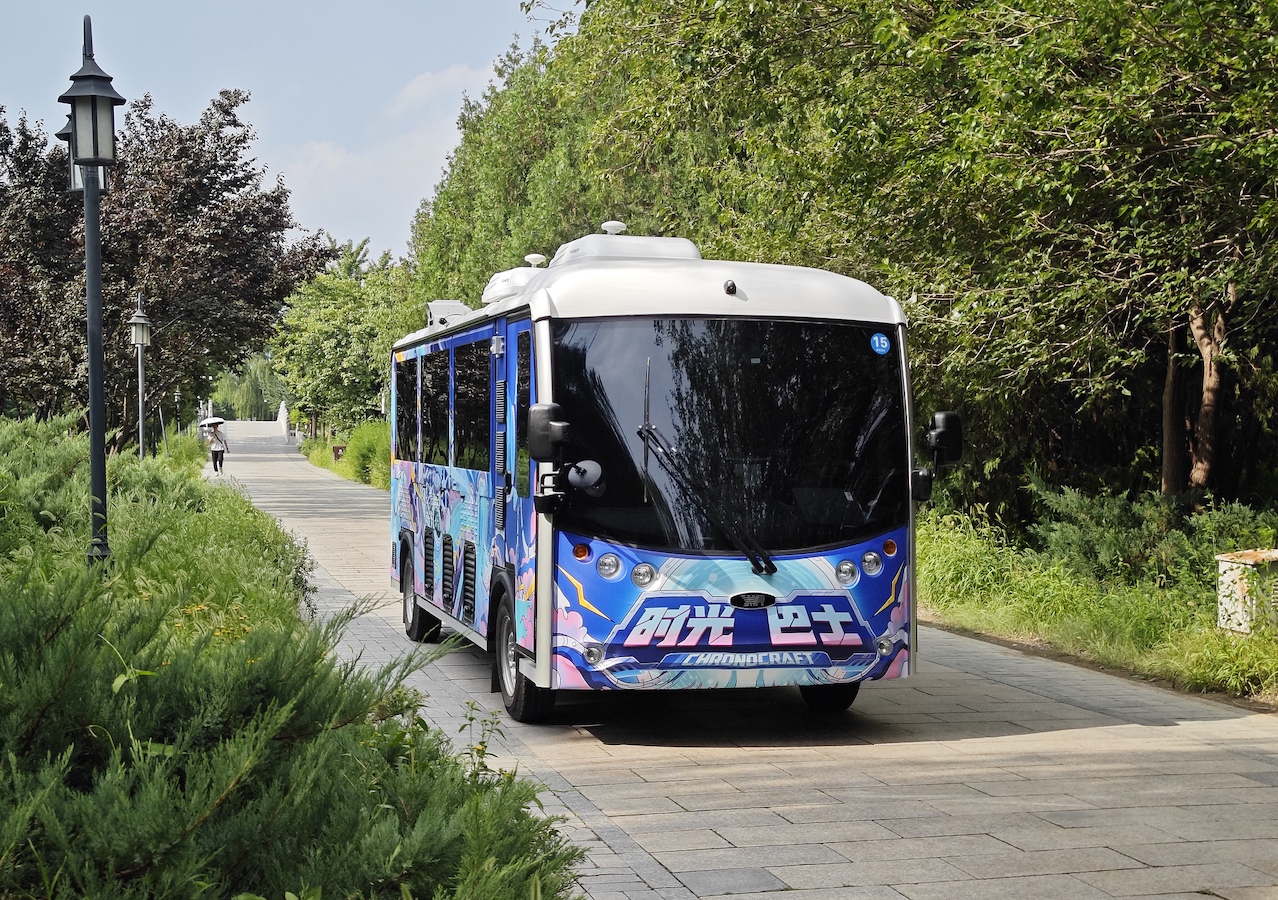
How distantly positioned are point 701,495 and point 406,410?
6000mm

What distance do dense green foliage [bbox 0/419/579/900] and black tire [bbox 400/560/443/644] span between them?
340 inches

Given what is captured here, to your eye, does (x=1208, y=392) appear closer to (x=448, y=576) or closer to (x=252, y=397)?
(x=448, y=576)

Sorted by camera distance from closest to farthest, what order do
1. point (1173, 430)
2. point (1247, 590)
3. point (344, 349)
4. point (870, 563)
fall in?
point (870, 563) < point (1247, 590) < point (1173, 430) < point (344, 349)

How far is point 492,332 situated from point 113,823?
23.4ft

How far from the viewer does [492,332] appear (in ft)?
32.6

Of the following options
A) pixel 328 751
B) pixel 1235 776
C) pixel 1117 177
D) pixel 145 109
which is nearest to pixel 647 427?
pixel 1235 776

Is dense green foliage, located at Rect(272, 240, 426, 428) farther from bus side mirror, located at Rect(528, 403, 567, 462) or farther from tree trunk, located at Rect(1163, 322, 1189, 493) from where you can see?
bus side mirror, located at Rect(528, 403, 567, 462)

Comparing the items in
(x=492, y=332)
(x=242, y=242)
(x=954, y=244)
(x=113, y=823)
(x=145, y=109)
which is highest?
(x=145, y=109)

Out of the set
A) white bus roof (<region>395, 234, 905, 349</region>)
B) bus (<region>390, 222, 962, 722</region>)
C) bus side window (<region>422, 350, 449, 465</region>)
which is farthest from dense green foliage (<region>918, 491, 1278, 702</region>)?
bus side window (<region>422, 350, 449, 465</region>)

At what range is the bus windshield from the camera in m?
8.42

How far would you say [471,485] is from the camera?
10.5 meters

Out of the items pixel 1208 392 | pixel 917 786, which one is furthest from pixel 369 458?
pixel 917 786

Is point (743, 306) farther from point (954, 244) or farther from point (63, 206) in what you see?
point (63, 206)

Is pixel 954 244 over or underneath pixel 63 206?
underneath
